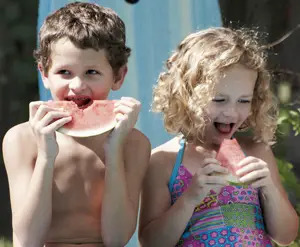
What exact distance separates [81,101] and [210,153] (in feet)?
2.17

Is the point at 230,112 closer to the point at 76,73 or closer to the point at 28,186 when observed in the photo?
the point at 76,73

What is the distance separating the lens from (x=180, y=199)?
3.41 meters

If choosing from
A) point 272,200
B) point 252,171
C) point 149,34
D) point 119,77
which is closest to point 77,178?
point 119,77

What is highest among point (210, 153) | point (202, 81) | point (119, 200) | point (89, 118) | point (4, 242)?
point (202, 81)

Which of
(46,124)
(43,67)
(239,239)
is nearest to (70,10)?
(43,67)

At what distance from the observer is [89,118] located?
3.26m

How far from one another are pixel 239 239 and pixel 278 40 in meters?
1.79

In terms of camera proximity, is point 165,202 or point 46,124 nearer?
point 46,124

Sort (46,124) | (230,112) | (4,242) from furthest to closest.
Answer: (4,242) → (230,112) → (46,124)

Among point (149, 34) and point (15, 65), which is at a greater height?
point (149, 34)

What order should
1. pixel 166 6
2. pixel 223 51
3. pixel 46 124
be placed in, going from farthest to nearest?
pixel 166 6
pixel 223 51
pixel 46 124

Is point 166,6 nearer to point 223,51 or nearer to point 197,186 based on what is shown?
point 223,51

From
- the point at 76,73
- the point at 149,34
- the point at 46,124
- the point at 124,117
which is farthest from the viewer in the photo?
the point at 149,34

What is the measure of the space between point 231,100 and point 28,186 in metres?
0.95
